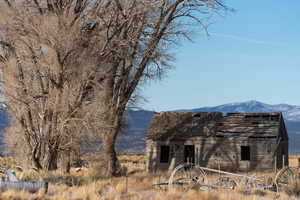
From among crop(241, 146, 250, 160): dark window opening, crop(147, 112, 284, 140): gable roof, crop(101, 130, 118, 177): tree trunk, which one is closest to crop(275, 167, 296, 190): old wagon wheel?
crop(147, 112, 284, 140): gable roof

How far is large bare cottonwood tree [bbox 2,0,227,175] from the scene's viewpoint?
2027 cm

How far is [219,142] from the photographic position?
92.2 feet

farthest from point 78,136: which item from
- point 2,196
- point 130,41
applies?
point 2,196

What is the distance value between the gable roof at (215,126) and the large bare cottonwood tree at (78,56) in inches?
252

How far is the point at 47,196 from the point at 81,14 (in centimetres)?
1079

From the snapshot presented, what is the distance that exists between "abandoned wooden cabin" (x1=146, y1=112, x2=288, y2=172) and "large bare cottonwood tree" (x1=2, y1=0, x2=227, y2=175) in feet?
19.1

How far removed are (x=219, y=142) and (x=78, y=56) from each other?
11.5 m

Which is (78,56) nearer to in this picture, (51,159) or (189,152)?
(51,159)

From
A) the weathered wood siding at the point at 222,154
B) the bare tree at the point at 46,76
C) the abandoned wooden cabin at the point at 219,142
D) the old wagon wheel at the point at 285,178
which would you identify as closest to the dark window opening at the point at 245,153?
the abandoned wooden cabin at the point at 219,142

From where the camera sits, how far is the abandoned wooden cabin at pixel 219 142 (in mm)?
27203

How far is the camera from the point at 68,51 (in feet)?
66.2

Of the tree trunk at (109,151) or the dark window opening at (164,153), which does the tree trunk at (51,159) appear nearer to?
the tree trunk at (109,151)

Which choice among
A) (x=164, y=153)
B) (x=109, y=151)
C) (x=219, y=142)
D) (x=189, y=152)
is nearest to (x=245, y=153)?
(x=219, y=142)

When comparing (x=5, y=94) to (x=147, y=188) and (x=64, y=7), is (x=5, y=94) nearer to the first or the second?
(x=64, y=7)
